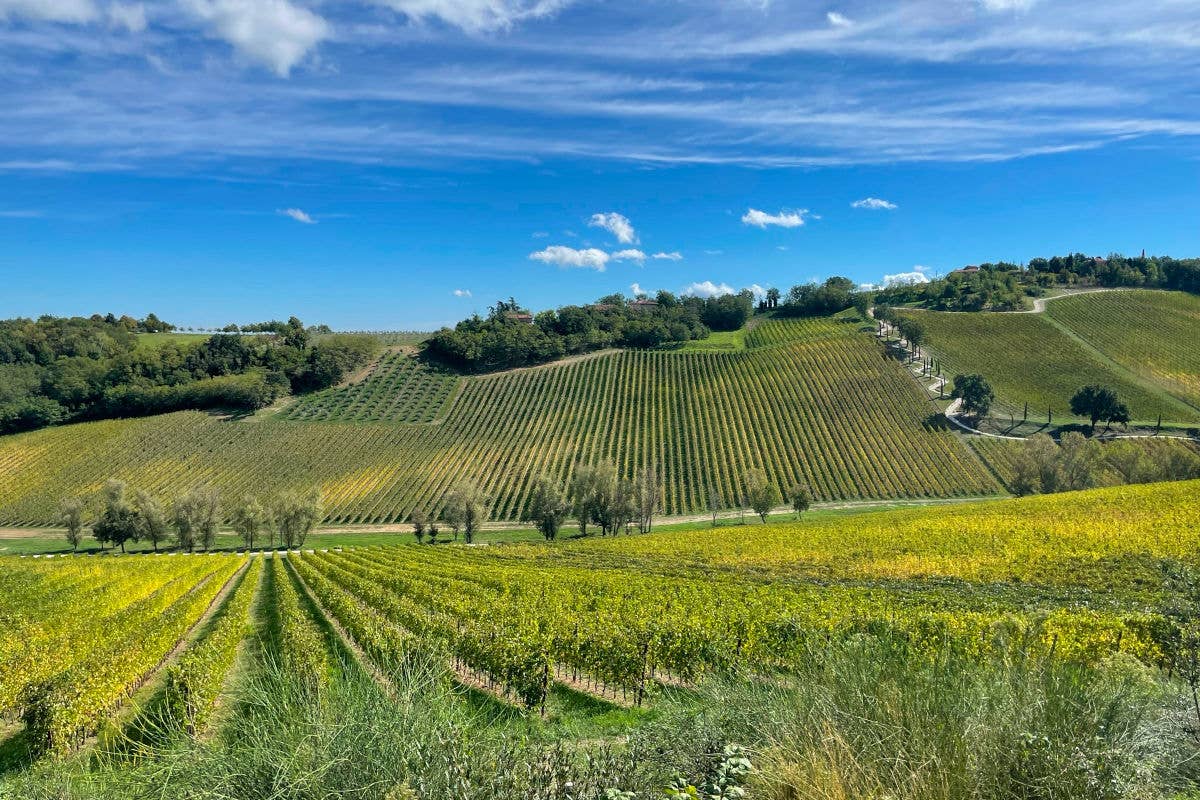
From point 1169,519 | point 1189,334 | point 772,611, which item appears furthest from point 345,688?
point 1189,334

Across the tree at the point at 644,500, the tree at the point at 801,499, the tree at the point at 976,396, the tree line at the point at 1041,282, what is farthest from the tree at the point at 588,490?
the tree line at the point at 1041,282

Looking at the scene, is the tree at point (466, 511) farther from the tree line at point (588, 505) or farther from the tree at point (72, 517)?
the tree at point (72, 517)

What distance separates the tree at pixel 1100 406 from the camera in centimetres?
8156

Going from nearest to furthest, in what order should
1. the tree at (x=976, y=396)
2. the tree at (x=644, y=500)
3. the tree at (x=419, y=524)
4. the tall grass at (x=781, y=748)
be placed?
the tall grass at (x=781, y=748) → the tree at (x=419, y=524) → the tree at (x=644, y=500) → the tree at (x=976, y=396)

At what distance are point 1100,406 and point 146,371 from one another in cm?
16179

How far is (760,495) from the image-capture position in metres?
65.1

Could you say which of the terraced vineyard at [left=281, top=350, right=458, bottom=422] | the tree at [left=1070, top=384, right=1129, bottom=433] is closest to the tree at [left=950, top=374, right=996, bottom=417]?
the tree at [left=1070, top=384, right=1129, bottom=433]

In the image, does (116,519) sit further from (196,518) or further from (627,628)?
(627,628)

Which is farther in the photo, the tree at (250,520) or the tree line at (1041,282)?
the tree line at (1041,282)

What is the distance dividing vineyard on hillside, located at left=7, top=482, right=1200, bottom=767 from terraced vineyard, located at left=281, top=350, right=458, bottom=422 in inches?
2245

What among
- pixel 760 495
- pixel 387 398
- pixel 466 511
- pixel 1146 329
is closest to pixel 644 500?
pixel 760 495

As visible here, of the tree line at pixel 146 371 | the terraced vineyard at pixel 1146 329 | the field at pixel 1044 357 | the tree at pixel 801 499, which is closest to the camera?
the tree at pixel 801 499

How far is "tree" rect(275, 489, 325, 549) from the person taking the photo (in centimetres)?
6309

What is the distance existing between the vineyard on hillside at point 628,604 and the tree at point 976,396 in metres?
47.4
